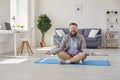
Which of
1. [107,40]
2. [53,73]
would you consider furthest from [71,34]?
[107,40]

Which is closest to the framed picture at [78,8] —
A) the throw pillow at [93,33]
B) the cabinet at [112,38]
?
the throw pillow at [93,33]

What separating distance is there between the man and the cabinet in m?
5.93

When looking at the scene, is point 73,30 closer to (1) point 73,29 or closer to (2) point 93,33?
(1) point 73,29

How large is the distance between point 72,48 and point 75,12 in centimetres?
642

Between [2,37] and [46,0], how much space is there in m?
4.74

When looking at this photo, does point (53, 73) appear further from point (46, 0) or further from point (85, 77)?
point (46, 0)

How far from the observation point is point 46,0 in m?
11.9

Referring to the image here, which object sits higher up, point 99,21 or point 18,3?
point 18,3

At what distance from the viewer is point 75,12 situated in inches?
462

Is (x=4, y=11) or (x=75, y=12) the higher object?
(x=75, y=12)

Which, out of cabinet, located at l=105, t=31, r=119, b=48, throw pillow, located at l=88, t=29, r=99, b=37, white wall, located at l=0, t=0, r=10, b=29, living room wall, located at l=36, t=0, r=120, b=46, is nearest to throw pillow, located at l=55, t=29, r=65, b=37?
living room wall, located at l=36, t=0, r=120, b=46

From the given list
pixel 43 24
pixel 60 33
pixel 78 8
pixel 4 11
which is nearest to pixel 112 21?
A: pixel 78 8

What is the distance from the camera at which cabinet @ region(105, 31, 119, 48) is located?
36.7 feet

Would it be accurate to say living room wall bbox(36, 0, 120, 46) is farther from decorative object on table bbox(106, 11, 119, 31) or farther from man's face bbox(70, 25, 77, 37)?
man's face bbox(70, 25, 77, 37)
